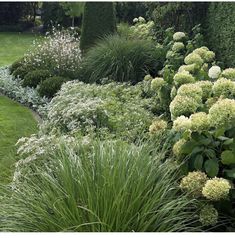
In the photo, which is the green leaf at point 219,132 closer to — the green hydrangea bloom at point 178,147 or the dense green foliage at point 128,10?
→ the green hydrangea bloom at point 178,147

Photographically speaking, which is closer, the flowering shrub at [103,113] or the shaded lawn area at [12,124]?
the flowering shrub at [103,113]

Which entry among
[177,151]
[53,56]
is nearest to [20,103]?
[53,56]

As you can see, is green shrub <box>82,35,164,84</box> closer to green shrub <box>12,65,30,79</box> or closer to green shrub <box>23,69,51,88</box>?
green shrub <box>23,69,51,88</box>

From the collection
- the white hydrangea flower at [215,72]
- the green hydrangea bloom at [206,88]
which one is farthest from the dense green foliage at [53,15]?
the green hydrangea bloom at [206,88]

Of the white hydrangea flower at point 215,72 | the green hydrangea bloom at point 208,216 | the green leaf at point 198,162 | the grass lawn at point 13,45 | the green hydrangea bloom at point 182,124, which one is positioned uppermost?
the white hydrangea flower at point 215,72

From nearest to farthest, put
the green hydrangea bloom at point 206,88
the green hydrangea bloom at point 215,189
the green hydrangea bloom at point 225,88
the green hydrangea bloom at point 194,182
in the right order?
1. the green hydrangea bloom at point 215,189
2. the green hydrangea bloom at point 194,182
3. the green hydrangea bloom at point 225,88
4. the green hydrangea bloom at point 206,88

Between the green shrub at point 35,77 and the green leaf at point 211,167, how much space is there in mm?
7198

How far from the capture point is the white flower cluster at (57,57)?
9750mm

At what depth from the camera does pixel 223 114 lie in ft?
10.4

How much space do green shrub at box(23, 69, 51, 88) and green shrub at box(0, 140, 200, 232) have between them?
271 inches

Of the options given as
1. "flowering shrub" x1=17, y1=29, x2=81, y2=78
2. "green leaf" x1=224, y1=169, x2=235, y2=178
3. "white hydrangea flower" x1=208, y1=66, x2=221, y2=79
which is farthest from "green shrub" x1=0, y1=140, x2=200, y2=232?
"flowering shrub" x1=17, y1=29, x2=81, y2=78

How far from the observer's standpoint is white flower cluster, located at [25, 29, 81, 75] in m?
9.75

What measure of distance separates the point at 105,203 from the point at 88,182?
0.25m

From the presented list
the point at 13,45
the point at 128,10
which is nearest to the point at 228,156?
the point at 13,45
